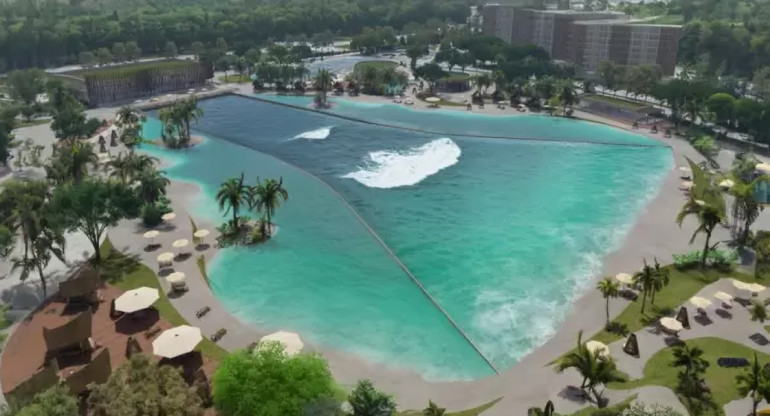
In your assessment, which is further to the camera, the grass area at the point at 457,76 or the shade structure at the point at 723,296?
the grass area at the point at 457,76

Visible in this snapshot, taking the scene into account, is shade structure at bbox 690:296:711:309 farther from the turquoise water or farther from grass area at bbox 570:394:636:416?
grass area at bbox 570:394:636:416

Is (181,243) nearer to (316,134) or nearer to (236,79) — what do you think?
(316,134)

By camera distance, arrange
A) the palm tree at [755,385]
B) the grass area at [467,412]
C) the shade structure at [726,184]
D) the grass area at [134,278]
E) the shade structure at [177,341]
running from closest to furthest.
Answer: the palm tree at [755,385], the grass area at [467,412], the shade structure at [177,341], the grass area at [134,278], the shade structure at [726,184]

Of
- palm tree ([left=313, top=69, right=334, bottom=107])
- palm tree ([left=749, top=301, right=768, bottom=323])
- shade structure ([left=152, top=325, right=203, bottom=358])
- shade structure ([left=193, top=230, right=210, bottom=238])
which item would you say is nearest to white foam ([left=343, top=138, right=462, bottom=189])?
shade structure ([left=193, top=230, right=210, bottom=238])

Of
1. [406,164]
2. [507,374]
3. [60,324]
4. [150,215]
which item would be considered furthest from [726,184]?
[60,324]

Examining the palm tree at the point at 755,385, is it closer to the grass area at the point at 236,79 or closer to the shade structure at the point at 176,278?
the shade structure at the point at 176,278

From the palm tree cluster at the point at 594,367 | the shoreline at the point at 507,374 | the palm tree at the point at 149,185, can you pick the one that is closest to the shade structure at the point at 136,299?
the shoreline at the point at 507,374

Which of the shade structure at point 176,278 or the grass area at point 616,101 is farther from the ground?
the grass area at point 616,101
